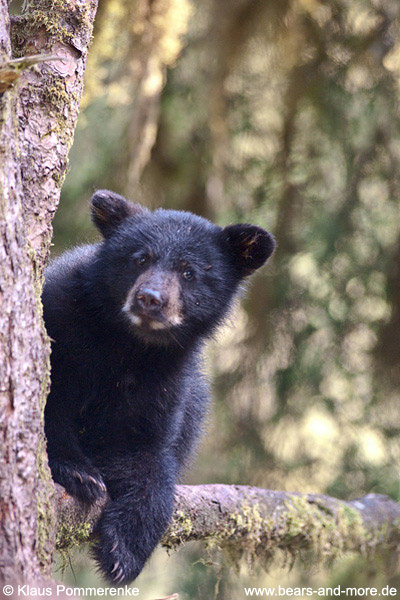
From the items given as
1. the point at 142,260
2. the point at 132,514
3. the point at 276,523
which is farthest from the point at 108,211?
the point at 276,523

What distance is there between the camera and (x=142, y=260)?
13.4 feet

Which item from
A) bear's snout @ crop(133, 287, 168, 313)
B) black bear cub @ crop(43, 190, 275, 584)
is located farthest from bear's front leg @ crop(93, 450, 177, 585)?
bear's snout @ crop(133, 287, 168, 313)

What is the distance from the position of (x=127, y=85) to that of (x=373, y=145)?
2.14 metres

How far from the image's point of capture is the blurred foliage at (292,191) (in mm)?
5898

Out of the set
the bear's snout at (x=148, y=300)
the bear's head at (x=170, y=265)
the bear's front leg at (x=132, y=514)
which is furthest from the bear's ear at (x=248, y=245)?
the bear's front leg at (x=132, y=514)

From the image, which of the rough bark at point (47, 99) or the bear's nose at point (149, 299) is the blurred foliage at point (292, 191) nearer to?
the bear's nose at point (149, 299)

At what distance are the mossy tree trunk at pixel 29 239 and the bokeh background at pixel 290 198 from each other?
2.77 metres

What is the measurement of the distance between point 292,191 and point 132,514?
11.3 ft

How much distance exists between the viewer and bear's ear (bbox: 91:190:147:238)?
4.34m

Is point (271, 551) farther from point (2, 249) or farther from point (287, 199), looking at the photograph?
point (2, 249)

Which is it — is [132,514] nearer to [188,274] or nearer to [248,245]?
[188,274]

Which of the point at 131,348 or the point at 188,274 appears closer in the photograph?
the point at 131,348

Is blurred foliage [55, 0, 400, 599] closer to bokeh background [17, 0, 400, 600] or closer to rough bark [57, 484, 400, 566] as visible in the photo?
bokeh background [17, 0, 400, 600]

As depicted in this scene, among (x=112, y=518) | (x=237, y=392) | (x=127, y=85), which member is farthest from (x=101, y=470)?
(x=127, y=85)
